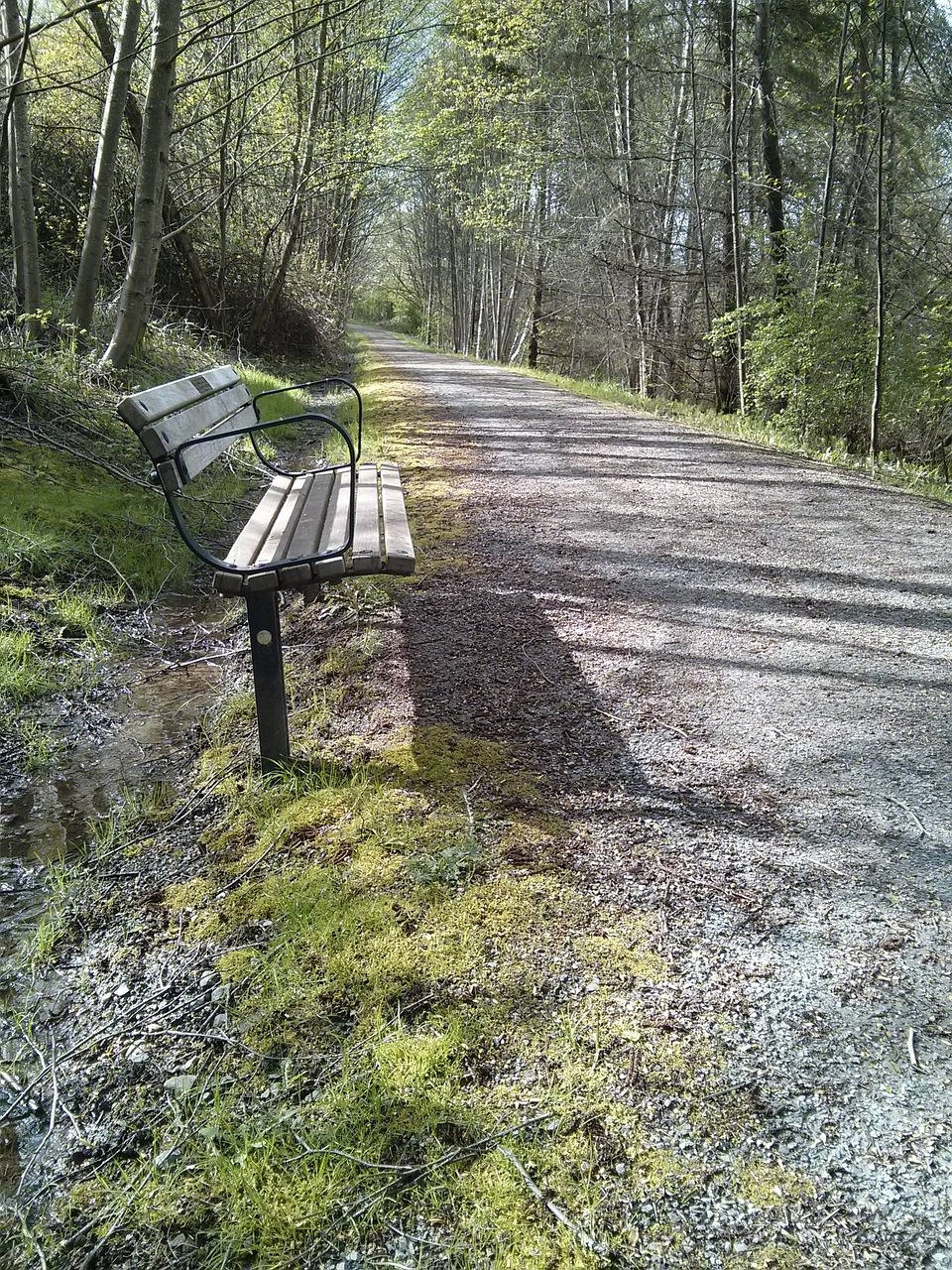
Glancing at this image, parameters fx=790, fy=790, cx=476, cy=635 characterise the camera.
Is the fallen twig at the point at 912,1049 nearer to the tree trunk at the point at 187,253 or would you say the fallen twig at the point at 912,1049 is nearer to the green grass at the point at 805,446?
the green grass at the point at 805,446

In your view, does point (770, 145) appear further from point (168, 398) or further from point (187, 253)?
point (168, 398)

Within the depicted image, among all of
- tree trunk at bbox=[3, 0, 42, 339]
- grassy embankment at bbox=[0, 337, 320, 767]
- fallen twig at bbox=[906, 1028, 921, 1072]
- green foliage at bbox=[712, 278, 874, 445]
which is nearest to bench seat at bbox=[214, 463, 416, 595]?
grassy embankment at bbox=[0, 337, 320, 767]

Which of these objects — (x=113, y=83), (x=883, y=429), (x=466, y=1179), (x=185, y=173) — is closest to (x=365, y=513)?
(x=466, y=1179)

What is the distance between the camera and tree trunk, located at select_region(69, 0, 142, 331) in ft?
20.8

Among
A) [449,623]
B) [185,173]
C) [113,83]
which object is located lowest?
Answer: [449,623]

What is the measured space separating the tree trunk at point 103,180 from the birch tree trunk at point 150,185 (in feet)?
0.70

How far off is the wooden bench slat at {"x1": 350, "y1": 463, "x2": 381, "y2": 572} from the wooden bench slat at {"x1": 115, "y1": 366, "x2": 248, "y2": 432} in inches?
31.8

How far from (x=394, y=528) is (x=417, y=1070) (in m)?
2.06

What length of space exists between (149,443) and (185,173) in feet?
33.4

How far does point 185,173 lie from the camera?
34.8 feet

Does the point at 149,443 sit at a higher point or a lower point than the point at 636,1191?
higher

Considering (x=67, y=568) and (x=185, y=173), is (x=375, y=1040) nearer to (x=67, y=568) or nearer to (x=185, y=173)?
(x=67, y=568)

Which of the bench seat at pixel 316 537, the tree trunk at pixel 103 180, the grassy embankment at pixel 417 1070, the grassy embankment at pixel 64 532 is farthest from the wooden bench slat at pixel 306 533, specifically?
the tree trunk at pixel 103 180

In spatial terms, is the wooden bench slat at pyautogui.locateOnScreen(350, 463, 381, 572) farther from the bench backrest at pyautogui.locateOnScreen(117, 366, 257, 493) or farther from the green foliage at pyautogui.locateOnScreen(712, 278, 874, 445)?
the green foliage at pyautogui.locateOnScreen(712, 278, 874, 445)
